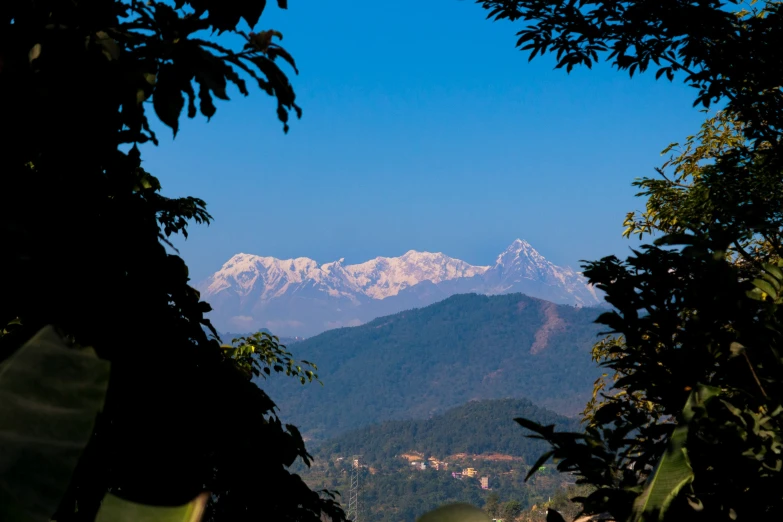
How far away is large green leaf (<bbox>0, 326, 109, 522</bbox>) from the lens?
2.00 ft

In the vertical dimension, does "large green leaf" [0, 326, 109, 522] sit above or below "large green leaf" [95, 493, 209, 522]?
above

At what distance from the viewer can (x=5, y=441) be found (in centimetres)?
62

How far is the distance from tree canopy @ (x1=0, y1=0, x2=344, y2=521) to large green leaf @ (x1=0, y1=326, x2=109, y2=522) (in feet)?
3.02

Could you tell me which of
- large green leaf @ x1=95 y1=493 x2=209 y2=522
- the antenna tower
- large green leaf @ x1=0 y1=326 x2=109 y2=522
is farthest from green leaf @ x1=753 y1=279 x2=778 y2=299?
the antenna tower

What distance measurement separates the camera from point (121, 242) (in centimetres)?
269

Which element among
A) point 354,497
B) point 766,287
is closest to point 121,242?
point 766,287

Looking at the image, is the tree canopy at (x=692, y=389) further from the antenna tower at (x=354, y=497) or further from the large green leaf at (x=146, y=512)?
the antenna tower at (x=354, y=497)

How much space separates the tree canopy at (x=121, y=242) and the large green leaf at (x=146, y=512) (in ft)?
2.61

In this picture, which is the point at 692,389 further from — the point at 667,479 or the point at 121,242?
the point at 121,242

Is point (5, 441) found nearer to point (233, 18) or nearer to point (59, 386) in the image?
point (59, 386)

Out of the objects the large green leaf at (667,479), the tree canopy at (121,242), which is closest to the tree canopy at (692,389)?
the large green leaf at (667,479)

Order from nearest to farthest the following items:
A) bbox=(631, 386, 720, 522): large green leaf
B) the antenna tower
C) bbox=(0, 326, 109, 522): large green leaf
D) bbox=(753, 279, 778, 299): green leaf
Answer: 1. bbox=(0, 326, 109, 522): large green leaf
2. bbox=(631, 386, 720, 522): large green leaf
3. bbox=(753, 279, 778, 299): green leaf
4. the antenna tower

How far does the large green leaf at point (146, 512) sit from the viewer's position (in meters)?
0.72

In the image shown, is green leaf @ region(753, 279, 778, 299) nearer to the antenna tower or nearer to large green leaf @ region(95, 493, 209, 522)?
large green leaf @ region(95, 493, 209, 522)
